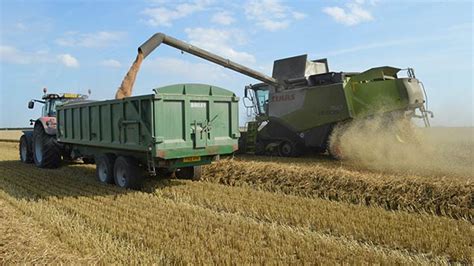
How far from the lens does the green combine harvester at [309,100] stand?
32.6ft

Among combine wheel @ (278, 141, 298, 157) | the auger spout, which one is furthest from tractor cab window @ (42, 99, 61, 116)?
combine wheel @ (278, 141, 298, 157)

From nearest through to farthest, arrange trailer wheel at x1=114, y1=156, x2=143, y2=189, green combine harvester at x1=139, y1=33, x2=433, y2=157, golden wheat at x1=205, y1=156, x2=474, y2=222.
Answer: golden wheat at x1=205, y1=156, x2=474, y2=222
trailer wheel at x1=114, y1=156, x2=143, y2=189
green combine harvester at x1=139, y1=33, x2=433, y2=157

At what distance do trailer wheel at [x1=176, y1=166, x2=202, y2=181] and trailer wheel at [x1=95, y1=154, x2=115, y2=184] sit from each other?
1322mm

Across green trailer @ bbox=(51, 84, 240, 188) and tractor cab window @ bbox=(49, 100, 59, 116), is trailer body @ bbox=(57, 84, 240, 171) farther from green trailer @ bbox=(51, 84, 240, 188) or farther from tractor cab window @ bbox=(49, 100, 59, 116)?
tractor cab window @ bbox=(49, 100, 59, 116)

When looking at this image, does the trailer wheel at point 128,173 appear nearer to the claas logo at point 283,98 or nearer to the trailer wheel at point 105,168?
the trailer wheel at point 105,168

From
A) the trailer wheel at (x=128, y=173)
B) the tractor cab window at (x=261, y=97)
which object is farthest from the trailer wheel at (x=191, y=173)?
the tractor cab window at (x=261, y=97)

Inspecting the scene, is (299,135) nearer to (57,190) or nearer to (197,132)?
(197,132)

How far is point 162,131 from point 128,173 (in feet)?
3.94

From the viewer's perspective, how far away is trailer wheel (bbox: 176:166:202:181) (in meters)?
8.03

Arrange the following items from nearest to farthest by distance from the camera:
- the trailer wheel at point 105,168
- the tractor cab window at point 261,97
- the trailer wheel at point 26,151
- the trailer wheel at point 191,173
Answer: the trailer wheel at point 105,168 → the trailer wheel at point 191,173 → the trailer wheel at point 26,151 → the tractor cab window at point 261,97

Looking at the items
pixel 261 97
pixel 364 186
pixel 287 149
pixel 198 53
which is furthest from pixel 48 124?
pixel 364 186

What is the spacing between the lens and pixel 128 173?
7203mm

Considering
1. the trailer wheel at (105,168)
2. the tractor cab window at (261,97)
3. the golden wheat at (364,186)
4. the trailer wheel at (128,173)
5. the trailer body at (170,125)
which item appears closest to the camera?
the golden wheat at (364,186)

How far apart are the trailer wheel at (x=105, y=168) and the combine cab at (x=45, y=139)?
2.81 metres
